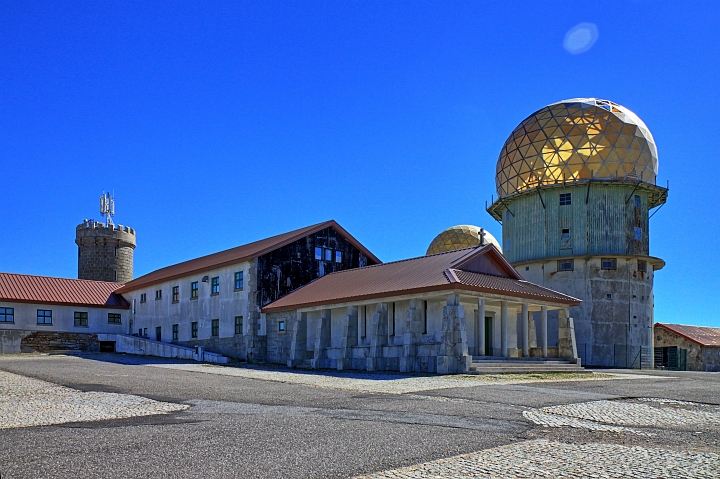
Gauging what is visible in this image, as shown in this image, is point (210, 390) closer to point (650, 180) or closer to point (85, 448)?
point (85, 448)

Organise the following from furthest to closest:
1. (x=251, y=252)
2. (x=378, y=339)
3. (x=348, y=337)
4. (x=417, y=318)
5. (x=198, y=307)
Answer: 1. (x=198, y=307)
2. (x=251, y=252)
3. (x=348, y=337)
4. (x=378, y=339)
5. (x=417, y=318)

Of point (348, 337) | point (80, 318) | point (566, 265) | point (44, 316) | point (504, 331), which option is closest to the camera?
point (504, 331)

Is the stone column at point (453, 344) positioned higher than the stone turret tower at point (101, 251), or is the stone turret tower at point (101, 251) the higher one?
the stone turret tower at point (101, 251)

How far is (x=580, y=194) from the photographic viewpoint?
4028 cm

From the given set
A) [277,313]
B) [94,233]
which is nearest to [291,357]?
[277,313]

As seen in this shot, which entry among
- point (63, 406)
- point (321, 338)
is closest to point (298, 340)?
point (321, 338)

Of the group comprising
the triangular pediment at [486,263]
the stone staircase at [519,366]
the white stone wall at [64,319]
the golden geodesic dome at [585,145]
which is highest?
the golden geodesic dome at [585,145]

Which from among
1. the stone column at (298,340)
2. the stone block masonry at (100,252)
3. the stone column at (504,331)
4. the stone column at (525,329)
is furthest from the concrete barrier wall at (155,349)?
the stone block masonry at (100,252)

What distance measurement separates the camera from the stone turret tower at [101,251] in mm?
60125

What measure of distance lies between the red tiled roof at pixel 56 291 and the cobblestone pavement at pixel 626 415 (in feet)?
120

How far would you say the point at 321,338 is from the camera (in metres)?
29.4

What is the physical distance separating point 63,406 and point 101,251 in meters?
51.2

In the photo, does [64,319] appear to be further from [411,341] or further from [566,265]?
[566,265]

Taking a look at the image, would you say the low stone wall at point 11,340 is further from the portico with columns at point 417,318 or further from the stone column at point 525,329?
the stone column at point 525,329
